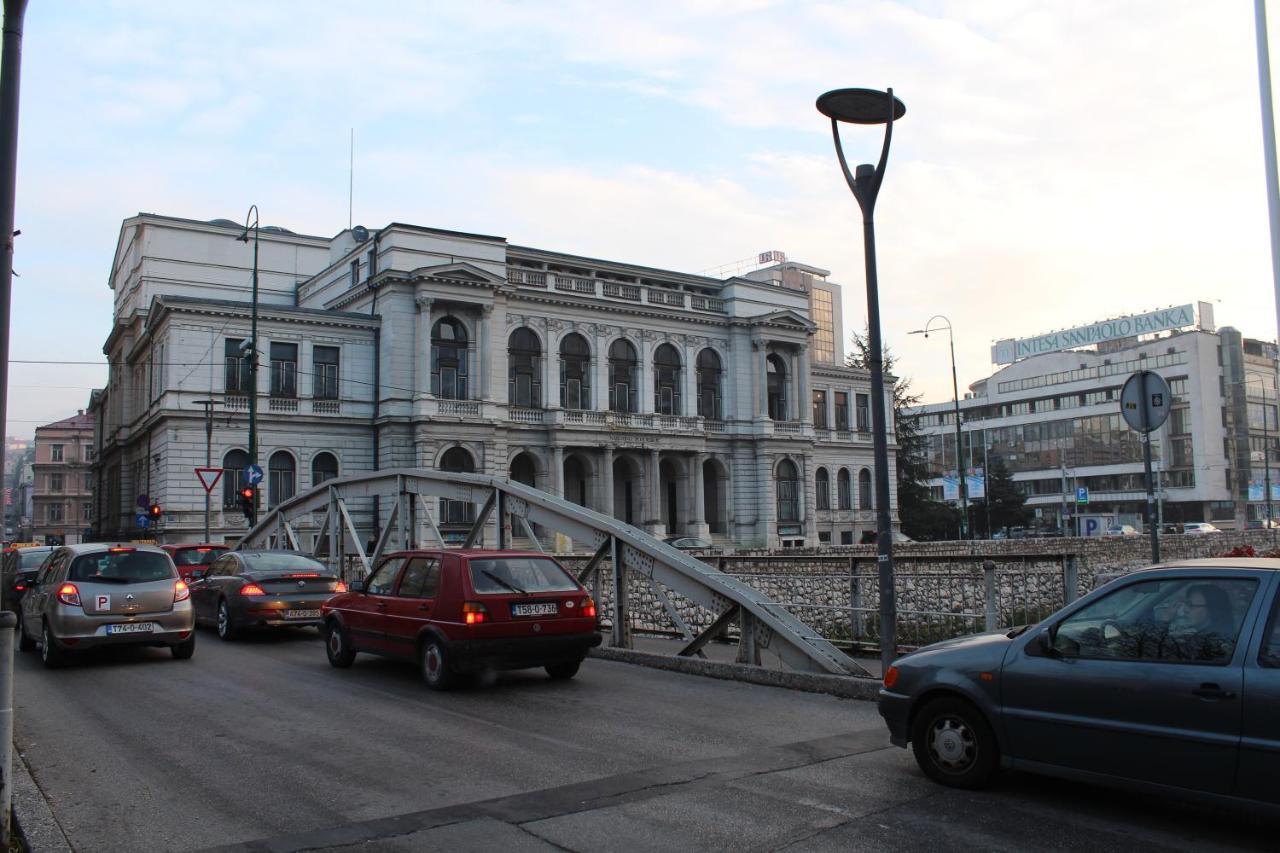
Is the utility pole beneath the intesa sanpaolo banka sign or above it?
beneath

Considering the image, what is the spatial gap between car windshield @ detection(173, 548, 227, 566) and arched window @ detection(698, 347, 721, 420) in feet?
143

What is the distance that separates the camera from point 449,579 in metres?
11.3

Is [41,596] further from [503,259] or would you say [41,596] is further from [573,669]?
[503,259]

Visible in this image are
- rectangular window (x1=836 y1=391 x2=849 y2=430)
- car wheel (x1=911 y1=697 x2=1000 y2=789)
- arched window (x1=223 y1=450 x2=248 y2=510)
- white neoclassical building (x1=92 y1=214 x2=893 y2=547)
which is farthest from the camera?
rectangular window (x1=836 y1=391 x2=849 y2=430)

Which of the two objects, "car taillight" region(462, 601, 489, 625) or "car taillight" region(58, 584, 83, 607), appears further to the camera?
"car taillight" region(58, 584, 83, 607)

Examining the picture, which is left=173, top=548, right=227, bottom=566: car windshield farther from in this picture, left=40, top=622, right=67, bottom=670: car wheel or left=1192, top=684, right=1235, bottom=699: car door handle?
left=1192, top=684, right=1235, bottom=699: car door handle

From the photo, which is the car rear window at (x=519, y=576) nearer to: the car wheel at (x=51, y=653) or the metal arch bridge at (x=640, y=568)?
the metal arch bridge at (x=640, y=568)

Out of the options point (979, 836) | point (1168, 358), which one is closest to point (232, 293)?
point (979, 836)

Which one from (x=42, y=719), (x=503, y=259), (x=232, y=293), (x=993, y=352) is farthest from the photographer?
(x=993, y=352)

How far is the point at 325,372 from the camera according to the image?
168ft

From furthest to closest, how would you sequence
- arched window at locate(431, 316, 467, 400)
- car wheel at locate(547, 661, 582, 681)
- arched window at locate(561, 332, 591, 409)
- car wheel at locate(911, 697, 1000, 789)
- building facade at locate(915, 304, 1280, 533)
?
building facade at locate(915, 304, 1280, 533) < arched window at locate(561, 332, 591, 409) < arched window at locate(431, 316, 467, 400) < car wheel at locate(547, 661, 582, 681) < car wheel at locate(911, 697, 1000, 789)

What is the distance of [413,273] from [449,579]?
4164 centimetres

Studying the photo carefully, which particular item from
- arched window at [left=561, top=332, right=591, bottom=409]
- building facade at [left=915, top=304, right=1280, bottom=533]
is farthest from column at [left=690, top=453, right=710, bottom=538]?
building facade at [left=915, top=304, right=1280, bottom=533]

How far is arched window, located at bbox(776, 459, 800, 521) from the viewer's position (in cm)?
6531
